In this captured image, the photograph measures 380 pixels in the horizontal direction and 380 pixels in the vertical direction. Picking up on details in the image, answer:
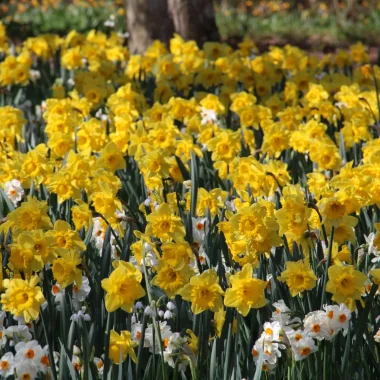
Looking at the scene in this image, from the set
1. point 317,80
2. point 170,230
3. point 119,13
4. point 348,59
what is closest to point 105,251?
point 170,230

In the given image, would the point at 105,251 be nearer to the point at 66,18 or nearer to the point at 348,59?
the point at 348,59

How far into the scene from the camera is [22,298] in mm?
2004

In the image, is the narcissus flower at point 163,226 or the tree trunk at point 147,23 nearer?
the narcissus flower at point 163,226

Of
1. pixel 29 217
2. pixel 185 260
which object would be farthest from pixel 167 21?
pixel 185 260

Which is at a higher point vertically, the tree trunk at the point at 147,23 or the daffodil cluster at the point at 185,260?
the tree trunk at the point at 147,23

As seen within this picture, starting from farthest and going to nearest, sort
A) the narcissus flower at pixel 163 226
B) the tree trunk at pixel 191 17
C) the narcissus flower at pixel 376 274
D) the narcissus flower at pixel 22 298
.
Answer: the tree trunk at pixel 191 17 < the narcissus flower at pixel 163 226 < the narcissus flower at pixel 376 274 < the narcissus flower at pixel 22 298

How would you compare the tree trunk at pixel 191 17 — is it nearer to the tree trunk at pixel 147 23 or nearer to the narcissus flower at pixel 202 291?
the tree trunk at pixel 147 23

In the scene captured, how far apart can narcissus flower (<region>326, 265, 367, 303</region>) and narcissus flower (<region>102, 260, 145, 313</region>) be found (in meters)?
0.50

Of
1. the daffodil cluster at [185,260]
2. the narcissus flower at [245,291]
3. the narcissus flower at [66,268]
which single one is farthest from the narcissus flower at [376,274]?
the narcissus flower at [66,268]

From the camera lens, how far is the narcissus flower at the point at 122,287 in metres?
2.01

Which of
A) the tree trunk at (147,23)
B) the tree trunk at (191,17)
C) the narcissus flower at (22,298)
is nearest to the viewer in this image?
the narcissus flower at (22,298)

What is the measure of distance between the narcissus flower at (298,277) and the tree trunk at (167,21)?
4890mm

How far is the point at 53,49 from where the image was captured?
245 inches

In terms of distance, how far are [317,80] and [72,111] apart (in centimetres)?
196
